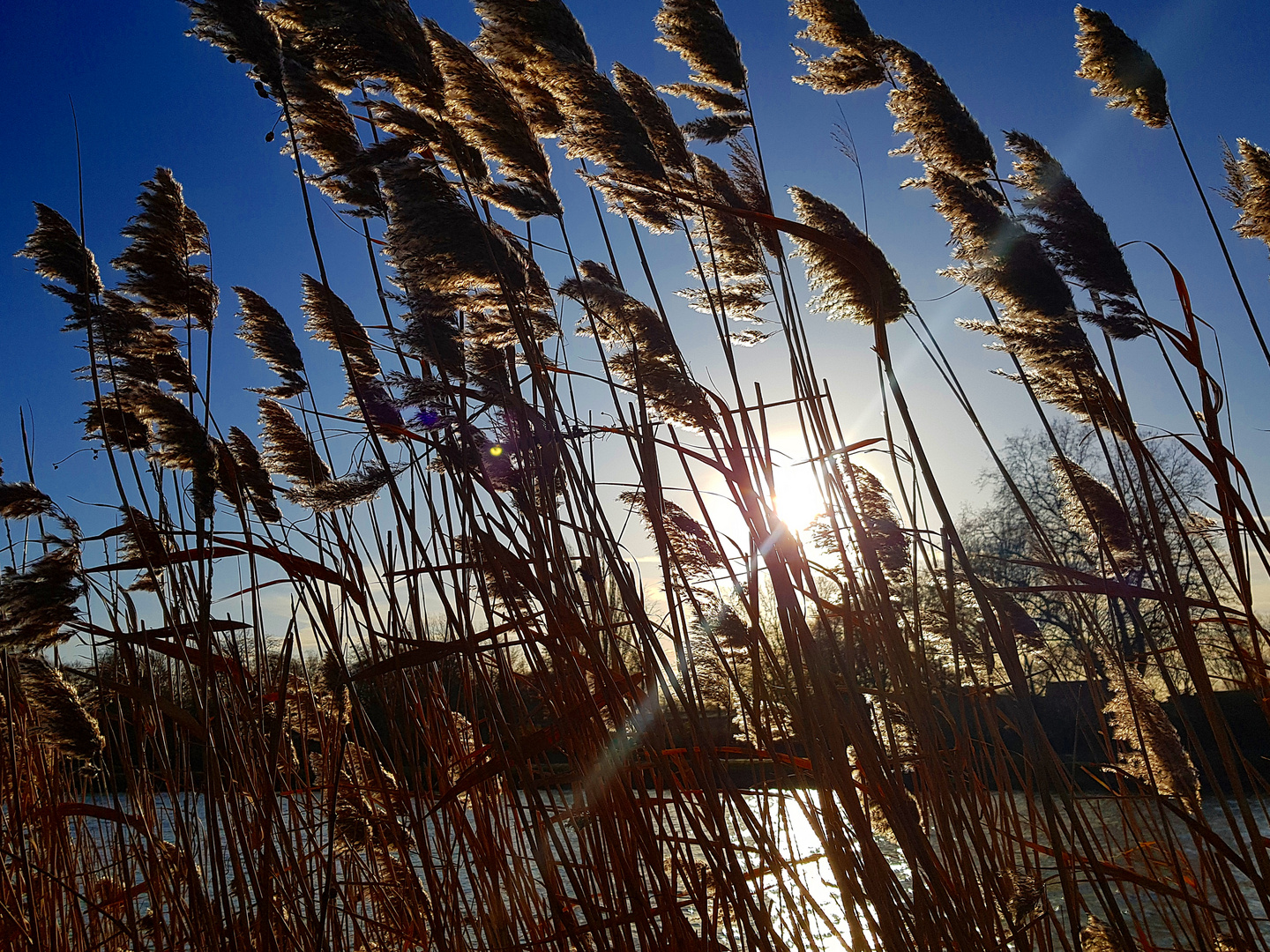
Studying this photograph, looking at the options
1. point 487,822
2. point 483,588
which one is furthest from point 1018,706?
point 487,822

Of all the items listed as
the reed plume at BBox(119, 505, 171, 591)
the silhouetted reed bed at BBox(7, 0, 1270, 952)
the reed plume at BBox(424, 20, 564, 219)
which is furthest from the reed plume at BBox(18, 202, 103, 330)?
the reed plume at BBox(424, 20, 564, 219)

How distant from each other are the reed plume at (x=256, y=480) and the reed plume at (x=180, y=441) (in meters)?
0.15

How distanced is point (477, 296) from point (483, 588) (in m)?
0.69

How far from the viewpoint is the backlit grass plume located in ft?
8.96

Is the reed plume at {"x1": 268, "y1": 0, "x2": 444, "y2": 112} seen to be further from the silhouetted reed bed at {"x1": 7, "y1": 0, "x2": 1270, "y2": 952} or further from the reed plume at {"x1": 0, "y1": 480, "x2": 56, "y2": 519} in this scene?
the reed plume at {"x1": 0, "y1": 480, "x2": 56, "y2": 519}

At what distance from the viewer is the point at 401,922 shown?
2262 millimetres

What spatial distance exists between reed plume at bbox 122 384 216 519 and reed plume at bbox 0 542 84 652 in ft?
1.15

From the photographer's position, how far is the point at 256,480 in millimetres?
2451

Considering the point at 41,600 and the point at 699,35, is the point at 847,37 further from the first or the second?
the point at 41,600

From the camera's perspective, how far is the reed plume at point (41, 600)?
2016mm

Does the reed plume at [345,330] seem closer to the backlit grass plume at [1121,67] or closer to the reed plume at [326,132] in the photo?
the reed plume at [326,132]

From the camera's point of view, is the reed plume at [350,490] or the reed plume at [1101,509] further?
the reed plume at [1101,509]

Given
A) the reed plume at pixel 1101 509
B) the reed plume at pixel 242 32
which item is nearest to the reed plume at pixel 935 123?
the reed plume at pixel 1101 509

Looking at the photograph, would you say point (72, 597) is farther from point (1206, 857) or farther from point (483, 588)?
point (1206, 857)
